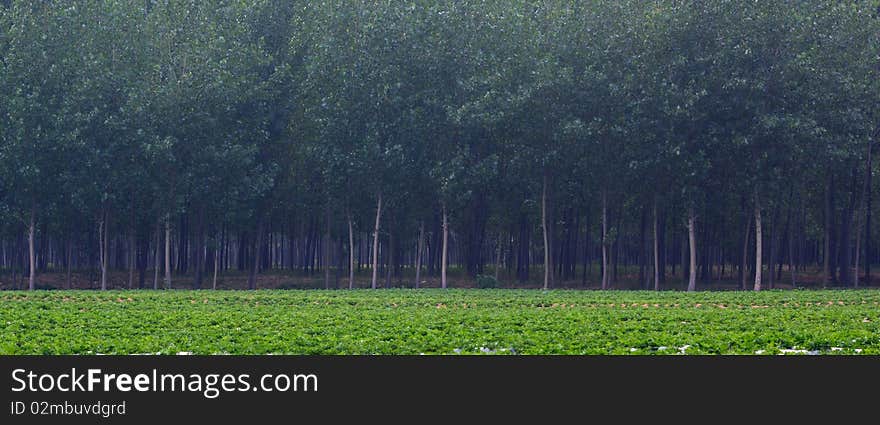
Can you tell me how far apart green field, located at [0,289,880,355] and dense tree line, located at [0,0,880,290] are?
1375 cm

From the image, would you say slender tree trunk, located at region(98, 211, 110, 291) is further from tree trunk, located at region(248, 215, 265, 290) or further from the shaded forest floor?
tree trunk, located at region(248, 215, 265, 290)

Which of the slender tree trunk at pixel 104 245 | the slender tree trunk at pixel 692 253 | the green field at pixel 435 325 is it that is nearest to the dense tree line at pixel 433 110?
the slender tree trunk at pixel 692 253

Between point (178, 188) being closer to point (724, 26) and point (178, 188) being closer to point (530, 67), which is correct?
point (530, 67)

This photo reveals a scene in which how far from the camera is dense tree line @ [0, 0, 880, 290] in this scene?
54625 mm

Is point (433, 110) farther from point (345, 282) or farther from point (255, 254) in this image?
point (345, 282)

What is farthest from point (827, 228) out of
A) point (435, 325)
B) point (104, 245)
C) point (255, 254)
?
point (104, 245)

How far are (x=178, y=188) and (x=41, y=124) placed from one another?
798 cm

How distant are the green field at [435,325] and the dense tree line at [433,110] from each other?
13755mm

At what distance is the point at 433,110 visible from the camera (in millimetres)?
59219

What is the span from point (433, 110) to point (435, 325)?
31.9m

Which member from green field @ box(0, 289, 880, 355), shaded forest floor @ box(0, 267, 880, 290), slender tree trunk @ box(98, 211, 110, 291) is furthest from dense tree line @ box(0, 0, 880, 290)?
green field @ box(0, 289, 880, 355)

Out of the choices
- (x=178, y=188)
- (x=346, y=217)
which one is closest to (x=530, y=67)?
(x=346, y=217)

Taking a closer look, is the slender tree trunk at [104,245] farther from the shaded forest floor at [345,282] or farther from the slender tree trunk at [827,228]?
the slender tree trunk at [827,228]

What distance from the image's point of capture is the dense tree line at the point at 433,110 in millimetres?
54625
